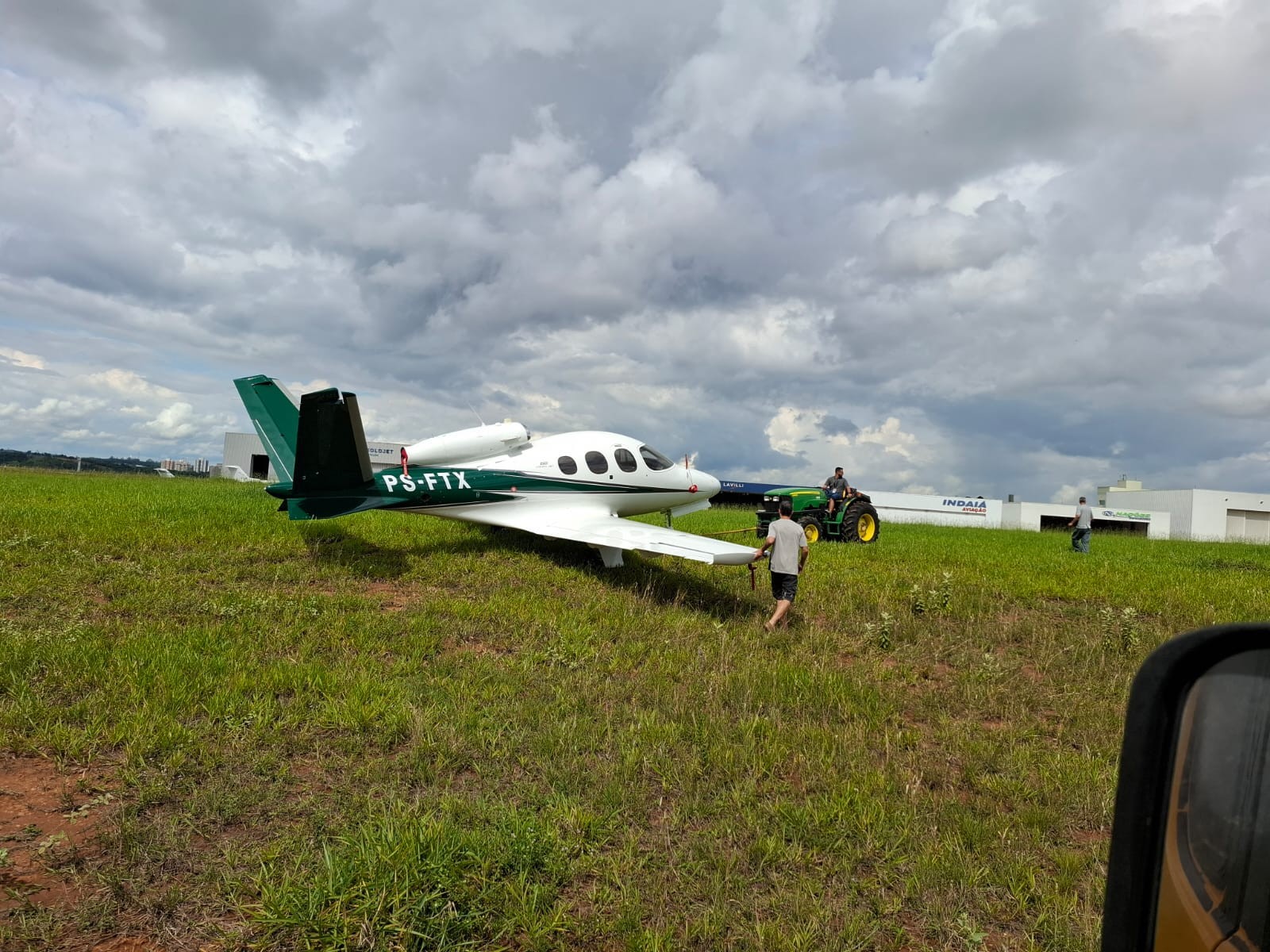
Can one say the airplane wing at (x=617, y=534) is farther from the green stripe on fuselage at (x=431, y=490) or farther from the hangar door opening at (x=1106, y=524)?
the hangar door opening at (x=1106, y=524)

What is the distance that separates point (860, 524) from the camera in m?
20.6

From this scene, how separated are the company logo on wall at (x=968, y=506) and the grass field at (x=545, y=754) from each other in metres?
49.0

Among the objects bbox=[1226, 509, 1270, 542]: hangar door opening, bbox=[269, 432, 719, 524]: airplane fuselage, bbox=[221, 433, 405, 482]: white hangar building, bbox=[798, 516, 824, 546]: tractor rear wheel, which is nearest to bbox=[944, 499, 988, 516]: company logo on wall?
bbox=[1226, 509, 1270, 542]: hangar door opening

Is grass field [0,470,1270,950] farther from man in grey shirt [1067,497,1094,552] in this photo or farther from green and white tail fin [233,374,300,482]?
man in grey shirt [1067,497,1094,552]

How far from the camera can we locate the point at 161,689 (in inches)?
223

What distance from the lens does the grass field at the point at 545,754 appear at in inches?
131

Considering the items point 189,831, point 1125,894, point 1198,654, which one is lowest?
point 189,831

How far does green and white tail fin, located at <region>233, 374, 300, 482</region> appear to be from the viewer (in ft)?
42.4

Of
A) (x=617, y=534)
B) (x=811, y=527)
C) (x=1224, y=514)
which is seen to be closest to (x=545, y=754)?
(x=617, y=534)

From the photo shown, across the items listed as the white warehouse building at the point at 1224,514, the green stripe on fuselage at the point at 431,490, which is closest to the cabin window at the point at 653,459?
the green stripe on fuselage at the point at 431,490

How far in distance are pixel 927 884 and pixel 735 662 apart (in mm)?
3965

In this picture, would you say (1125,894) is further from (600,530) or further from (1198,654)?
(600,530)

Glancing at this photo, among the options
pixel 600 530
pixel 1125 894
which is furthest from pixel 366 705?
pixel 600 530

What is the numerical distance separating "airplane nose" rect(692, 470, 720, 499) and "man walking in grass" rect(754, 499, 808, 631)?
6507mm
